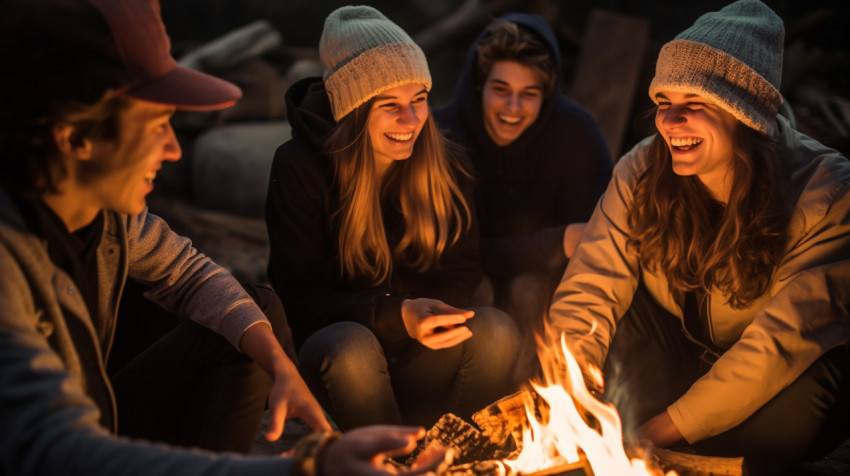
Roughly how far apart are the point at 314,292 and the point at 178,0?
27.8ft

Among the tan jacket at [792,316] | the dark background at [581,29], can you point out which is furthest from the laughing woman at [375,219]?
the dark background at [581,29]

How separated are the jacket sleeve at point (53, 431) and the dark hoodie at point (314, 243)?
1.19 meters

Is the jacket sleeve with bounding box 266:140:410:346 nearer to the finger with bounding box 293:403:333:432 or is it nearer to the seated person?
the finger with bounding box 293:403:333:432

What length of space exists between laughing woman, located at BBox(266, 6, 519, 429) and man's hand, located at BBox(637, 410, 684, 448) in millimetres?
548

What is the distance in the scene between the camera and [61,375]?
4.58 feet

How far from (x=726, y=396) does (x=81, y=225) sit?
191 cm

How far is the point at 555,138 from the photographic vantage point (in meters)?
3.62

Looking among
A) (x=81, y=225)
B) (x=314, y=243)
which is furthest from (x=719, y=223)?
(x=81, y=225)

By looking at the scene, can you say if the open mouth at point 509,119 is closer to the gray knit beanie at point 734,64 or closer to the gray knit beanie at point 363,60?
the gray knit beanie at point 363,60

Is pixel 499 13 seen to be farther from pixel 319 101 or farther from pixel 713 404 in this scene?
pixel 713 404

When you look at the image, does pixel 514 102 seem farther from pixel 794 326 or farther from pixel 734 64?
pixel 794 326

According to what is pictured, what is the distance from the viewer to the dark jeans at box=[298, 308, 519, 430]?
2412mm

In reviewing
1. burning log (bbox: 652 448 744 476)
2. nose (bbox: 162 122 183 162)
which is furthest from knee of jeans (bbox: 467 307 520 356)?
nose (bbox: 162 122 183 162)

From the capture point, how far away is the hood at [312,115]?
2758 mm
